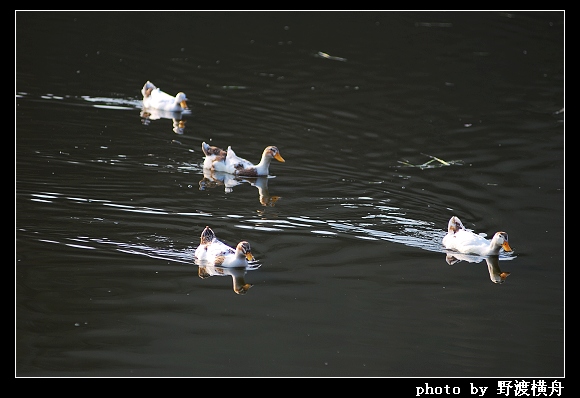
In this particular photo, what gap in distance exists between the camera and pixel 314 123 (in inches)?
688

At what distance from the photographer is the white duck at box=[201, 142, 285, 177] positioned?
575 inches

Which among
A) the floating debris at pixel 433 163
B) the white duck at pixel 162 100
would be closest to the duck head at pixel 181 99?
the white duck at pixel 162 100

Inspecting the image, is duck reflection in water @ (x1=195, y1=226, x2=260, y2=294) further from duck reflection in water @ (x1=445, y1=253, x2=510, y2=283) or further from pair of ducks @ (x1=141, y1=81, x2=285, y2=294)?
duck reflection in water @ (x1=445, y1=253, x2=510, y2=283)

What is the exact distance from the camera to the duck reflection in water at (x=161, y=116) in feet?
56.6

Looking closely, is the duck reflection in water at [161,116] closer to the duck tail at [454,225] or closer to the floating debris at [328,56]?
the floating debris at [328,56]

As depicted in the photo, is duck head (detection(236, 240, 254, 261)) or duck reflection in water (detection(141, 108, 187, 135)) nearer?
duck head (detection(236, 240, 254, 261))

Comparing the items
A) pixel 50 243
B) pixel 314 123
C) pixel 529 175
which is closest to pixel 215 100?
pixel 314 123

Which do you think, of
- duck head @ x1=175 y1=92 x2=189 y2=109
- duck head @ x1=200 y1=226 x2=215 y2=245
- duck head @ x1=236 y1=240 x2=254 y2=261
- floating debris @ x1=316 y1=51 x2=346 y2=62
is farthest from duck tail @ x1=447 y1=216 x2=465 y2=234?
floating debris @ x1=316 y1=51 x2=346 y2=62

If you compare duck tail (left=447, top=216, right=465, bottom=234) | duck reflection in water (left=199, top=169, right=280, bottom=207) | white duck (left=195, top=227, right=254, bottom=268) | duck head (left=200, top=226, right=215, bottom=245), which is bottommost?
white duck (left=195, top=227, right=254, bottom=268)

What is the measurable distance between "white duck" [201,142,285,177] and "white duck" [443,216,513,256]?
13.1 feet

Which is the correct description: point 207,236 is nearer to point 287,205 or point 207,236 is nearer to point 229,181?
point 287,205

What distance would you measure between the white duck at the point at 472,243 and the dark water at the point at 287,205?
18 centimetres

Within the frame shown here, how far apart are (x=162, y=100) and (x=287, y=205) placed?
5912mm

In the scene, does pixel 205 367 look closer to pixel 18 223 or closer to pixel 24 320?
pixel 24 320
